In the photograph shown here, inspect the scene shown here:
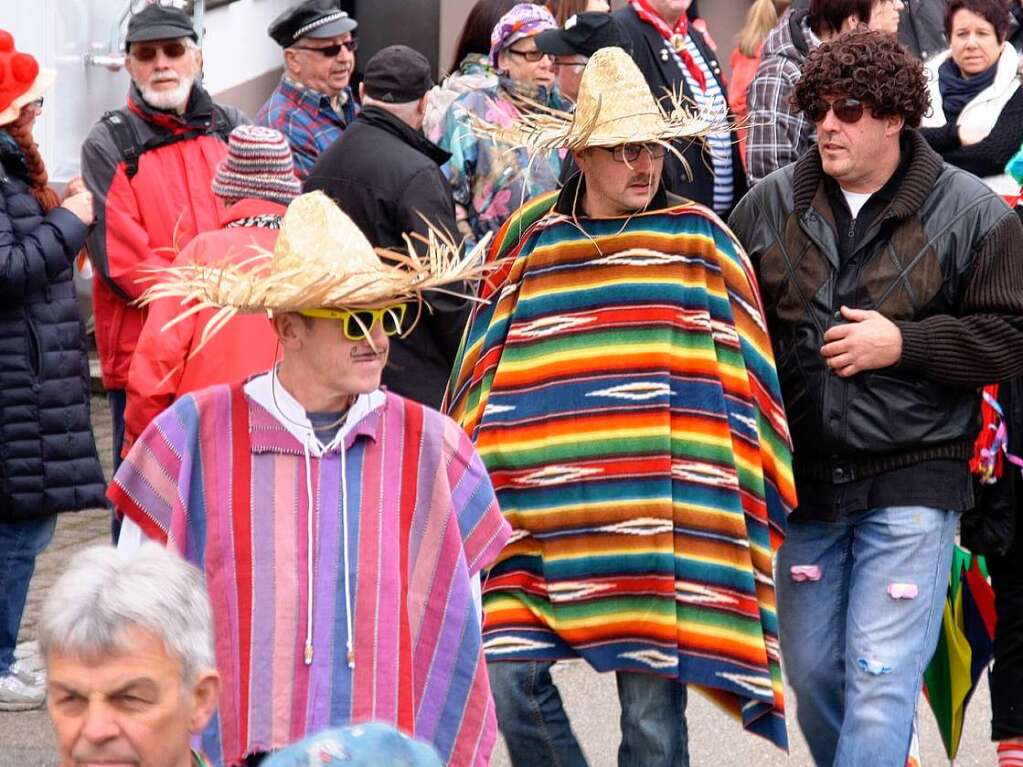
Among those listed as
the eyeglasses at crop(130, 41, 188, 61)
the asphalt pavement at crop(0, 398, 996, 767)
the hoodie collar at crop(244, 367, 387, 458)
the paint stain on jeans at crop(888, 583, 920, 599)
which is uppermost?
the hoodie collar at crop(244, 367, 387, 458)

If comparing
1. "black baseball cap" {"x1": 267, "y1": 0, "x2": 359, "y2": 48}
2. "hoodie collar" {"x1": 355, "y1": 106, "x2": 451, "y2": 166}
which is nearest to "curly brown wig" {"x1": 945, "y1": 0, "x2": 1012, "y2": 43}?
"black baseball cap" {"x1": 267, "y1": 0, "x2": 359, "y2": 48}

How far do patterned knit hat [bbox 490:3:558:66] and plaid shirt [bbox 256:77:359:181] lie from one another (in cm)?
84

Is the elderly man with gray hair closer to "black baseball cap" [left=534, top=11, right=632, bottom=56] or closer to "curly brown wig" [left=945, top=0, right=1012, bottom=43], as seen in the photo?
"black baseball cap" [left=534, top=11, right=632, bottom=56]

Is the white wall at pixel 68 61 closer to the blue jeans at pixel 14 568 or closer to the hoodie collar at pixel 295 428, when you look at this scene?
the blue jeans at pixel 14 568

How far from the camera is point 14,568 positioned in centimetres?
682

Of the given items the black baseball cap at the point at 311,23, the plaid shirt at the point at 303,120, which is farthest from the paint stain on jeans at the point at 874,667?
the black baseball cap at the point at 311,23

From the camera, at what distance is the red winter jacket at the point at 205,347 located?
229 inches

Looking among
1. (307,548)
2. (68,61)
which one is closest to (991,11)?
(68,61)

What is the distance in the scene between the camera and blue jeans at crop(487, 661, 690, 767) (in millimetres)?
5355

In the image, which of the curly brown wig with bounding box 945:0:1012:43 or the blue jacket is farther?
the curly brown wig with bounding box 945:0:1012:43

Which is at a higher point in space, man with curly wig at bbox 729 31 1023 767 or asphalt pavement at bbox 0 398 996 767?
man with curly wig at bbox 729 31 1023 767

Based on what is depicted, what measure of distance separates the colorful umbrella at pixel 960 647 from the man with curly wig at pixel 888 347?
75 centimetres

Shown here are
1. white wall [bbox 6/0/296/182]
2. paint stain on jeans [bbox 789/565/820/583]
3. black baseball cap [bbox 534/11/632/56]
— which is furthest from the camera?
white wall [bbox 6/0/296/182]

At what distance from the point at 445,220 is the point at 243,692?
275 cm
